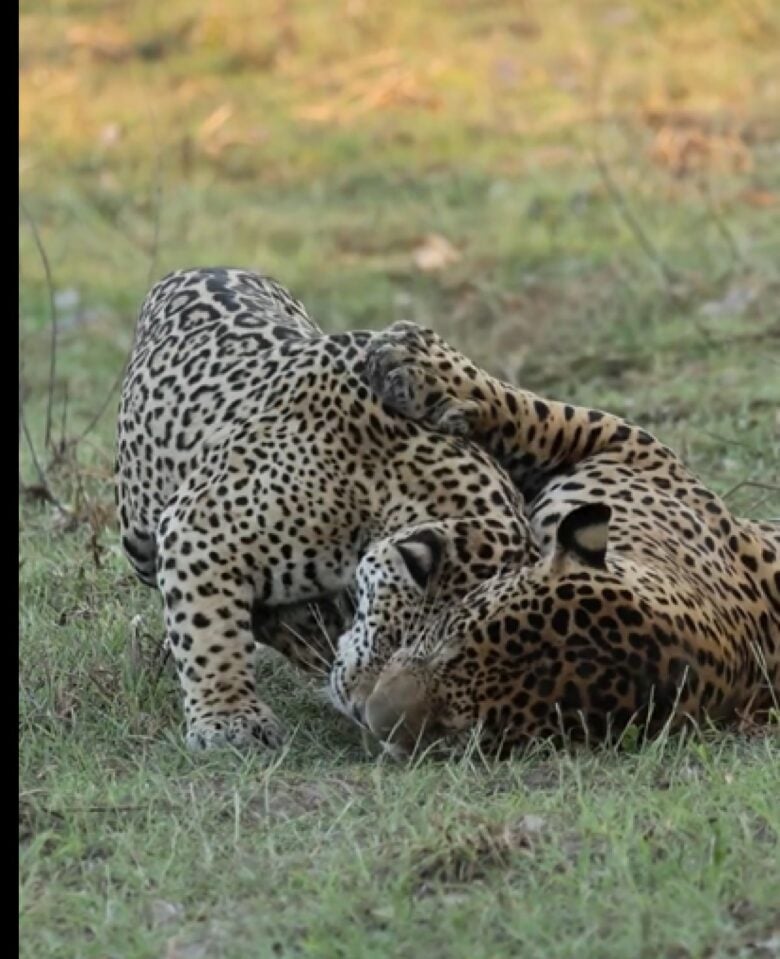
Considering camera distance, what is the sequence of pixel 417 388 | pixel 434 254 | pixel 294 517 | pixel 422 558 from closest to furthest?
1. pixel 422 558
2. pixel 294 517
3. pixel 417 388
4. pixel 434 254

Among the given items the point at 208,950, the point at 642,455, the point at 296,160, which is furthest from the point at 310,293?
the point at 208,950

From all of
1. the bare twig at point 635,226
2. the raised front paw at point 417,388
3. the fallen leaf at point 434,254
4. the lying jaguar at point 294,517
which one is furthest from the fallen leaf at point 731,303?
the raised front paw at point 417,388

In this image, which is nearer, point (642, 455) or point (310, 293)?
point (642, 455)

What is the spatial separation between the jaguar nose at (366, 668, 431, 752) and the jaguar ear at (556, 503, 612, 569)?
43 cm

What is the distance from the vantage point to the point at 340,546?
235 inches

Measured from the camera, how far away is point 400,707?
5.27 m

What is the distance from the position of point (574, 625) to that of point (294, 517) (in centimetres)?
99

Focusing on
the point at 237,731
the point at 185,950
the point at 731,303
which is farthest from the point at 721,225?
the point at 185,950

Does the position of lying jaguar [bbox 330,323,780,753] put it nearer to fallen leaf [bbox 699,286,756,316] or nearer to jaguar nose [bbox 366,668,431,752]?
jaguar nose [bbox 366,668,431,752]

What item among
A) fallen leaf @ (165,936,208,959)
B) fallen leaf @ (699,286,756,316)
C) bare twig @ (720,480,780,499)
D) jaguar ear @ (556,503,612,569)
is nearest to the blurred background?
fallen leaf @ (699,286,756,316)

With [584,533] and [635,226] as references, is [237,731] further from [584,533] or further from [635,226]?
[635,226]

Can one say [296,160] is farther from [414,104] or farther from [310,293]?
[310,293]

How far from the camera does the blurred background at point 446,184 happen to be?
35.4 feet

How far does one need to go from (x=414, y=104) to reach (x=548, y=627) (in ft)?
32.8
